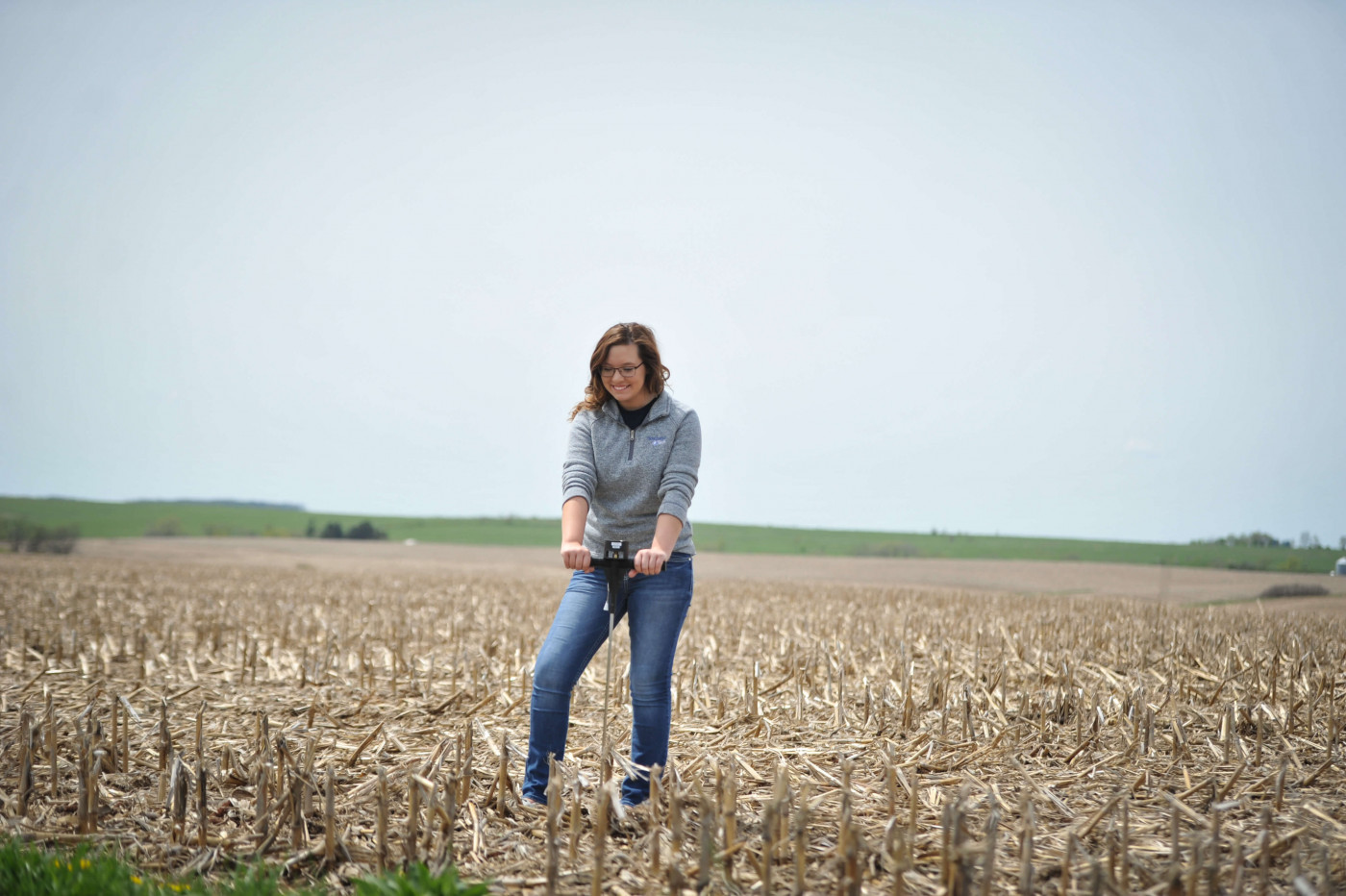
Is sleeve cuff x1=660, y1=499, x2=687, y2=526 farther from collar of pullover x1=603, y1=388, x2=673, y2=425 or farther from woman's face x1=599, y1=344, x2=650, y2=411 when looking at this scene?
woman's face x1=599, y1=344, x2=650, y2=411

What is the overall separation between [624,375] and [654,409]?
0.23m

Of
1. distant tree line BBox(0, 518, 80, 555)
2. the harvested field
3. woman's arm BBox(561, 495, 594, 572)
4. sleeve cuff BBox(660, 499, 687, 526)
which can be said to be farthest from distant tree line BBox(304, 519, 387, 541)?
sleeve cuff BBox(660, 499, 687, 526)

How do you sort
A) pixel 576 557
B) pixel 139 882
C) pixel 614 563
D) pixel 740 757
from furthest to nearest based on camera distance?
pixel 740 757 < pixel 614 563 < pixel 576 557 < pixel 139 882

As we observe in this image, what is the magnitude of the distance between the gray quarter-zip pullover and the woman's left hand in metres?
0.27

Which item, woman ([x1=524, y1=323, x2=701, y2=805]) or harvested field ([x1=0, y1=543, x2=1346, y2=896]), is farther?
woman ([x1=524, y1=323, x2=701, y2=805])

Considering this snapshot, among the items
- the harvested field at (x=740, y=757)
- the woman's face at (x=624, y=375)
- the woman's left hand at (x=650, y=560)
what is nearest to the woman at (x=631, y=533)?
the woman's face at (x=624, y=375)

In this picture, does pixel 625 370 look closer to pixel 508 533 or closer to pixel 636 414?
pixel 636 414

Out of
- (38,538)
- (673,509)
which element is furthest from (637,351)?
(38,538)

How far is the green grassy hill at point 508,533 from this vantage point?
52625 millimetres

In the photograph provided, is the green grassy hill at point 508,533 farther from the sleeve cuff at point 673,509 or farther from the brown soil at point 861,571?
the sleeve cuff at point 673,509

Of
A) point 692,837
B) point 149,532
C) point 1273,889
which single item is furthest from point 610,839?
point 149,532

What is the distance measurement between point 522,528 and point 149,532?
1051 inches

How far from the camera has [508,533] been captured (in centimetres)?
Answer: 6719

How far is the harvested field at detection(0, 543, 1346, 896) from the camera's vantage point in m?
3.38
